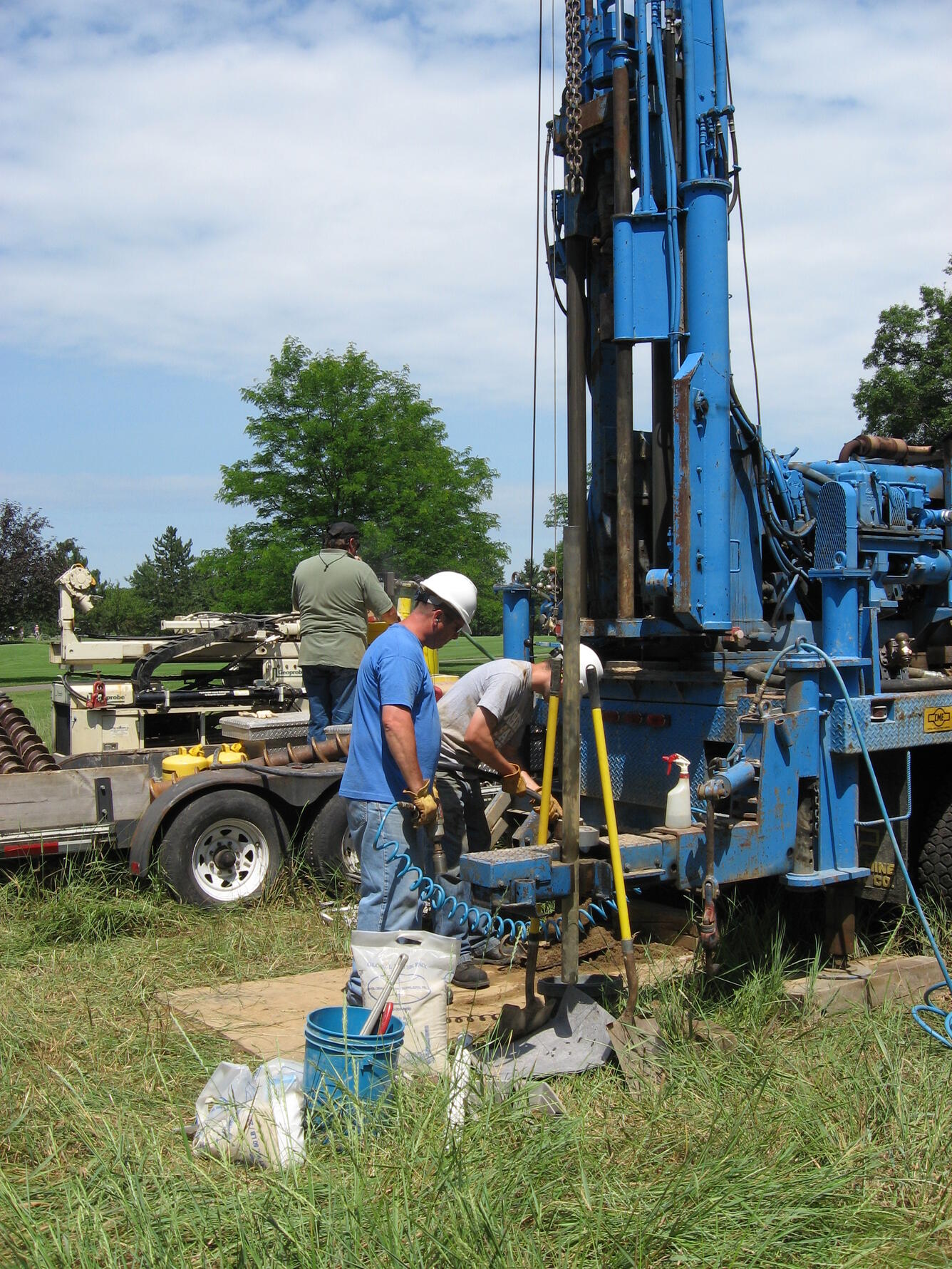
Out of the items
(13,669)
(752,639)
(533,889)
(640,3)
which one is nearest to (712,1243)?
(533,889)

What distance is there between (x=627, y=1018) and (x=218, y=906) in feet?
9.88

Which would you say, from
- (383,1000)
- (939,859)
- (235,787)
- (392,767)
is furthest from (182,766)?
(939,859)

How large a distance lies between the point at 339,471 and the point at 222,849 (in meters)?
21.5

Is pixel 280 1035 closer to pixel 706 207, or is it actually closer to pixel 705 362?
pixel 705 362

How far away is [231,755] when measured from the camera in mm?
7477

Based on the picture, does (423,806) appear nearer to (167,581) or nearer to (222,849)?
(222,849)

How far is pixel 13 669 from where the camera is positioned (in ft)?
145

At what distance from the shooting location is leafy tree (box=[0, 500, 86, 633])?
38.9 metres

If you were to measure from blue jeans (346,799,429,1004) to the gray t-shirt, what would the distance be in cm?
83

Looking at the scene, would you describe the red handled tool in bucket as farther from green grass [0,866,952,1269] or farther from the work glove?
the work glove

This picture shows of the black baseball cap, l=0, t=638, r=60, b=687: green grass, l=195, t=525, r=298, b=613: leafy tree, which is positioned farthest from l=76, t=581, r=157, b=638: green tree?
the black baseball cap

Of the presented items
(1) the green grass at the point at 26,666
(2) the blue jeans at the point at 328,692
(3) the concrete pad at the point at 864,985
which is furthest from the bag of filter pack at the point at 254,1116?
(1) the green grass at the point at 26,666

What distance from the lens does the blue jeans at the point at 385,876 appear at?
4613 millimetres

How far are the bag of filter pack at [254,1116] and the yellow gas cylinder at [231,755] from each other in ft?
11.8
